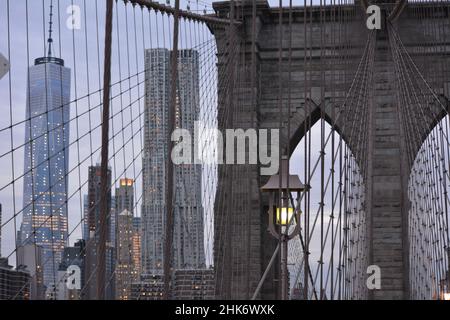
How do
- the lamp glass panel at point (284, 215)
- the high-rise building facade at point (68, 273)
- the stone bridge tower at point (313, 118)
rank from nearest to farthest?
the lamp glass panel at point (284, 215) → the high-rise building facade at point (68, 273) → the stone bridge tower at point (313, 118)

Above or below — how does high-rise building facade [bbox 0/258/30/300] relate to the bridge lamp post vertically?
above

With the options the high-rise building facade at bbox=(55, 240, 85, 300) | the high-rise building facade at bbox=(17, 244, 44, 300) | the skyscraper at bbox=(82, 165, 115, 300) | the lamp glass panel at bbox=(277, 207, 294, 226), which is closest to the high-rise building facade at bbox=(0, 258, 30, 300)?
the high-rise building facade at bbox=(17, 244, 44, 300)

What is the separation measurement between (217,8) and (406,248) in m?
6.31

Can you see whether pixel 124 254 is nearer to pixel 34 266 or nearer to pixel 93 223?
pixel 93 223

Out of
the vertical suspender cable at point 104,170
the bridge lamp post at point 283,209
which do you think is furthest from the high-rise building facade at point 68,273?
the vertical suspender cable at point 104,170

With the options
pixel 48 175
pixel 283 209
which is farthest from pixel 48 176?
pixel 283 209

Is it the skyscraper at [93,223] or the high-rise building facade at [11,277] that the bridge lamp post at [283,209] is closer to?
the skyscraper at [93,223]

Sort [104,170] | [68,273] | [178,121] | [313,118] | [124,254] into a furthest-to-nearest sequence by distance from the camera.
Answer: [124,254]
[178,121]
[313,118]
[68,273]
[104,170]

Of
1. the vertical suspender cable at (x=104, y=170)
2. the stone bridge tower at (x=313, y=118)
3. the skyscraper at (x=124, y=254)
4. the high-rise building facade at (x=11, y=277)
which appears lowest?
the vertical suspender cable at (x=104, y=170)

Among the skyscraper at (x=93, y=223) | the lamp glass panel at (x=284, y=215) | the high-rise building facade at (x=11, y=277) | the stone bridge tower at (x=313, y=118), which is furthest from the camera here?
the stone bridge tower at (x=313, y=118)

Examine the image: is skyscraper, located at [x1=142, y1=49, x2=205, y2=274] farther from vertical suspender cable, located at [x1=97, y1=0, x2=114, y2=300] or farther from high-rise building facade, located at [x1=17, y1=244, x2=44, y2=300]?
high-rise building facade, located at [x1=17, y1=244, x2=44, y2=300]

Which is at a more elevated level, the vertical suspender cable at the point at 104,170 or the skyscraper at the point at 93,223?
the skyscraper at the point at 93,223

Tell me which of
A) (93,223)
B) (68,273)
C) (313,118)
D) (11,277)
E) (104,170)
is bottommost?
(104,170)
